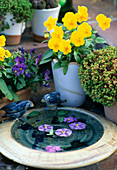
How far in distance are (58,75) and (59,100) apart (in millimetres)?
240

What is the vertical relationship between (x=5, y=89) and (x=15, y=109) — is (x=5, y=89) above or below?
above

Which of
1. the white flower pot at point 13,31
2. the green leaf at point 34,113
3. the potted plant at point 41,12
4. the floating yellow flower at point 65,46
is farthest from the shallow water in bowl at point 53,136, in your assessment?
the potted plant at point 41,12

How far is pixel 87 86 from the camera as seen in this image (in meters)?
2.39

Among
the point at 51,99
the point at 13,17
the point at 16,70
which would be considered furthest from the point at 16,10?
the point at 51,99

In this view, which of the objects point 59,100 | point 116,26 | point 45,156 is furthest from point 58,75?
point 116,26

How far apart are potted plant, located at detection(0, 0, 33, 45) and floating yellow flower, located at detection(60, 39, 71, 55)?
0.71 m

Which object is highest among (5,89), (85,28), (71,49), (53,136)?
(85,28)

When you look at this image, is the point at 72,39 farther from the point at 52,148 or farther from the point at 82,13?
the point at 52,148

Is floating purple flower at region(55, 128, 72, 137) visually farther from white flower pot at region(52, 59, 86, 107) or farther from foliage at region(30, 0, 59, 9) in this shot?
foliage at region(30, 0, 59, 9)

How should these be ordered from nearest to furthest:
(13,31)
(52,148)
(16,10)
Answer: (52,148) → (16,10) → (13,31)

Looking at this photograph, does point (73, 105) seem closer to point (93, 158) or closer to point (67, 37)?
point (67, 37)

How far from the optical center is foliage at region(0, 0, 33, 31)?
2.74m

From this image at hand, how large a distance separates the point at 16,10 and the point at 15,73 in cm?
76

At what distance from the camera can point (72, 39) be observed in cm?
239
